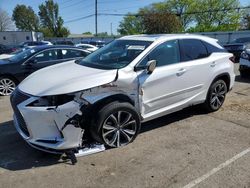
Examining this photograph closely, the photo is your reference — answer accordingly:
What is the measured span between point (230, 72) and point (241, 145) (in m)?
→ 2.17

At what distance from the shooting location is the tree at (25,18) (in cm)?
8244

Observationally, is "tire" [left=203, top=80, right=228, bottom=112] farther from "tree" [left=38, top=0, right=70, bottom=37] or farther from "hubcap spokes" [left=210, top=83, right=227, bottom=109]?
"tree" [left=38, top=0, right=70, bottom=37]

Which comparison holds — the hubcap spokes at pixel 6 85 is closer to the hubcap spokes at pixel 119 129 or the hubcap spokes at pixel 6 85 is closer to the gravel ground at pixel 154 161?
the gravel ground at pixel 154 161

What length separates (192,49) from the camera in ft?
18.5

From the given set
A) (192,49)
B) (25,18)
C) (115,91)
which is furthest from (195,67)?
(25,18)

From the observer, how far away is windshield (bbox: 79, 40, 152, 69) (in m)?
4.80

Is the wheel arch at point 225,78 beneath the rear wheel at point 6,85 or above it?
above

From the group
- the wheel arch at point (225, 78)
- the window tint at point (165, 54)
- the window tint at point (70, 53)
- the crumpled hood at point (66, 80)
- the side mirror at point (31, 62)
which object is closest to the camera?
the crumpled hood at point (66, 80)

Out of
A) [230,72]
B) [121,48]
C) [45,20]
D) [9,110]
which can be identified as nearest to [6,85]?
[9,110]

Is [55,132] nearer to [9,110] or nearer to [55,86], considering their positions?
[55,86]

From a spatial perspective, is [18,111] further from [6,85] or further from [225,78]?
[6,85]

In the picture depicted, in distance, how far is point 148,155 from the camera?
4320 mm

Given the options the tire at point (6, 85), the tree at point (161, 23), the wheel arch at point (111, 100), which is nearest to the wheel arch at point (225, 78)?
the wheel arch at point (111, 100)

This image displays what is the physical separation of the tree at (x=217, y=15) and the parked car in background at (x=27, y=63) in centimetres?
6046
